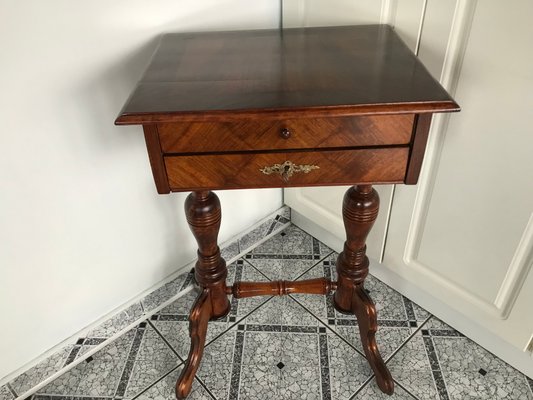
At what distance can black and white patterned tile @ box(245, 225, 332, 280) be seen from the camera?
145 centimetres

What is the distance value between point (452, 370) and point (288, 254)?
60 cm

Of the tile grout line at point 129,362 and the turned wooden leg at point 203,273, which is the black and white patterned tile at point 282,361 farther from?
the tile grout line at point 129,362

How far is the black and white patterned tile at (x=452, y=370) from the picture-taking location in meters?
1.10

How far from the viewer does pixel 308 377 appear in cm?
115

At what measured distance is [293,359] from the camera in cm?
119

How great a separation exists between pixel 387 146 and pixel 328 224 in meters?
0.62

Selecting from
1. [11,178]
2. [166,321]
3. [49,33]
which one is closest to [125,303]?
[166,321]

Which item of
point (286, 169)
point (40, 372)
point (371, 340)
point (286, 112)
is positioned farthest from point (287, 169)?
point (40, 372)

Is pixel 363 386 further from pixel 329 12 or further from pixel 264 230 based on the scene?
pixel 329 12

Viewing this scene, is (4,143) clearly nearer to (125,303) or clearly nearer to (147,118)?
(147,118)

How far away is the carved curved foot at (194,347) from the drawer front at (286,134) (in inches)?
20.3

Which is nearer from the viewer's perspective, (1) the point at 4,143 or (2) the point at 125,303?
(1) the point at 4,143

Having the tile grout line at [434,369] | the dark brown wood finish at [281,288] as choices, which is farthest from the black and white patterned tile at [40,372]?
the tile grout line at [434,369]

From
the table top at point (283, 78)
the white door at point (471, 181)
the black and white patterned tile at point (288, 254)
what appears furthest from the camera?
the black and white patterned tile at point (288, 254)
